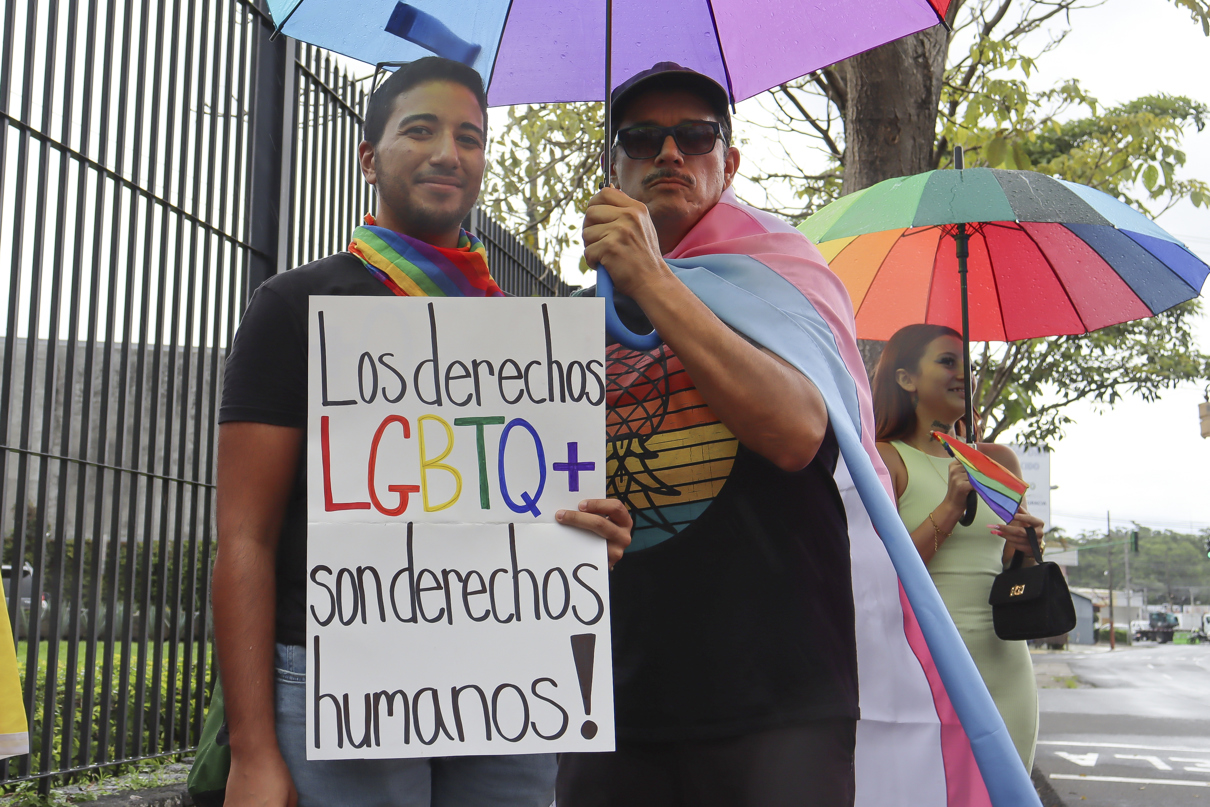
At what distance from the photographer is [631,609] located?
1.94 m

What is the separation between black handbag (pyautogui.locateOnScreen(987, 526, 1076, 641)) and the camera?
3.37 meters

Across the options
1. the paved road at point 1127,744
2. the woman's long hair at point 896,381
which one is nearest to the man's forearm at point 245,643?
the woman's long hair at point 896,381

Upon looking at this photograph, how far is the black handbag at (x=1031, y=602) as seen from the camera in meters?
3.37

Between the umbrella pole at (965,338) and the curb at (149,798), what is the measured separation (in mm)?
2676

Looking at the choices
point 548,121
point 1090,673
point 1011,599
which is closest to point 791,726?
point 1011,599

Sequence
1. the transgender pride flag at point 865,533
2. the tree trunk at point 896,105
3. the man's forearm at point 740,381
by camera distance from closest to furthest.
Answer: the man's forearm at point 740,381, the transgender pride flag at point 865,533, the tree trunk at point 896,105

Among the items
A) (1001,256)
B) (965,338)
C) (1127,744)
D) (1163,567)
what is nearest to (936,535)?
(965,338)

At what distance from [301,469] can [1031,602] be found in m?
2.54

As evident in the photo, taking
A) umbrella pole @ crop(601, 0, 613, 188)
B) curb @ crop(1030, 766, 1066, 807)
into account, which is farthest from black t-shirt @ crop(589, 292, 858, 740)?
curb @ crop(1030, 766, 1066, 807)

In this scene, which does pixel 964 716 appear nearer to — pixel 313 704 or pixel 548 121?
pixel 313 704

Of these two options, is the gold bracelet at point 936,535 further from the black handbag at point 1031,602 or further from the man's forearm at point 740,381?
the man's forearm at point 740,381

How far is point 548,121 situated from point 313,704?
22.3 feet

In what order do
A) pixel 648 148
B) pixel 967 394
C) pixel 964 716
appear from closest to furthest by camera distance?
pixel 964 716 → pixel 648 148 → pixel 967 394

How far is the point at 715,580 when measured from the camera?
1869mm
